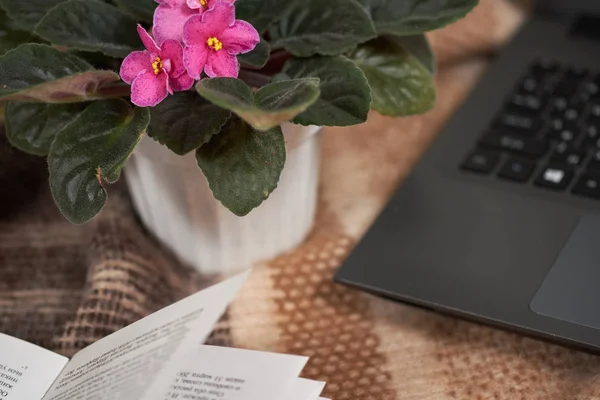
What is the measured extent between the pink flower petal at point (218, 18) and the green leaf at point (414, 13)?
0.10 m

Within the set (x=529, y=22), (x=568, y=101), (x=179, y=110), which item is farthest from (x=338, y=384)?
(x=529, y=22)

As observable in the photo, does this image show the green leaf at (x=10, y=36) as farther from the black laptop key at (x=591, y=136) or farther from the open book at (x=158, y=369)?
the black laptop key at (x=591, y=136)

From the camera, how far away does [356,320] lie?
46 cm

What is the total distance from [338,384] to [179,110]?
17 cm

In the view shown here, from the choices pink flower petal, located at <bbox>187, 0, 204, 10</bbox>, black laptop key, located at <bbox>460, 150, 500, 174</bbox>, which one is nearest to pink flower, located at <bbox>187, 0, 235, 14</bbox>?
pink flower petal, located at <bbox>187, 0, 204, 10</bbox>

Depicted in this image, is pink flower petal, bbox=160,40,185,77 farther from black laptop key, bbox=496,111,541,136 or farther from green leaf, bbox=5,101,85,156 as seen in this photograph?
black laptop key, bbox=496,111,541,136

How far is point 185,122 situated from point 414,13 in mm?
143

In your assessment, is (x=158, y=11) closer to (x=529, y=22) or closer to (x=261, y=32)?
(x=261, y=32)

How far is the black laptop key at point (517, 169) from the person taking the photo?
500mm

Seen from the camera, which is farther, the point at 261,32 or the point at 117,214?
the point at 117,214

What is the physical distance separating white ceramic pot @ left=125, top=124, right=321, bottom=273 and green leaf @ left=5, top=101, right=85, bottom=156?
5 centimetres

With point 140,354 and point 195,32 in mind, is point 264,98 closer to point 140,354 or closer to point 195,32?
point 195,32

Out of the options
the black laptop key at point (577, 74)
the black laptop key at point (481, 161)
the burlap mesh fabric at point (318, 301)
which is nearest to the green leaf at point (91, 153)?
the burlap mesh fabric at point (318, 301)

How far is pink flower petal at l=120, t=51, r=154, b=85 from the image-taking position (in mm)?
354
